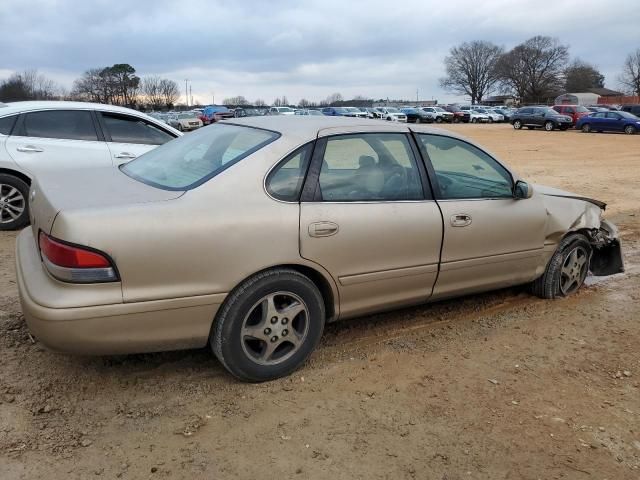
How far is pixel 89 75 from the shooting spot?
7244cm

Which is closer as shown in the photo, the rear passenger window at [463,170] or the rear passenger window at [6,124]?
the rear passenger window at [463,170]

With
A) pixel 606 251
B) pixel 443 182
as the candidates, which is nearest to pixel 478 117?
pixel 606 251

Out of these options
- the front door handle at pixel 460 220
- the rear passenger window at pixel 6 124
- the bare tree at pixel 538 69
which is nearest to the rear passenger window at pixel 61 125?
the rear passenger window at pixel 6 124

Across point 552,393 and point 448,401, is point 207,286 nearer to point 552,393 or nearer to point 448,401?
point 448,401

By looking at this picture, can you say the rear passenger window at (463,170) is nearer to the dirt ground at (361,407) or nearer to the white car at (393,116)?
the dirt ground at (361,407)

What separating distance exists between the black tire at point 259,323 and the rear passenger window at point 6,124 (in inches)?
189

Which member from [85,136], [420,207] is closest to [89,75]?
[85,136]

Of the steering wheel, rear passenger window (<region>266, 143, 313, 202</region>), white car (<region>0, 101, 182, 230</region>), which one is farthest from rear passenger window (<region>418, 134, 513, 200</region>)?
white car (<region>0, 101, 182, 230</region>)

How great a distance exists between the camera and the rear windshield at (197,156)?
3193 millimetres

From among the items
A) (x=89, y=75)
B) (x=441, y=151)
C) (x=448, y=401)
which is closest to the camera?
(x=448, y=401)

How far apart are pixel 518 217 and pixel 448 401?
1.65 metres

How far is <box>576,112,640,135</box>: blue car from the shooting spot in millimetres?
31625

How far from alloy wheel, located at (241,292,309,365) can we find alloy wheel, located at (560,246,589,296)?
258 cm

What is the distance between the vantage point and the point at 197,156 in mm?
3537
